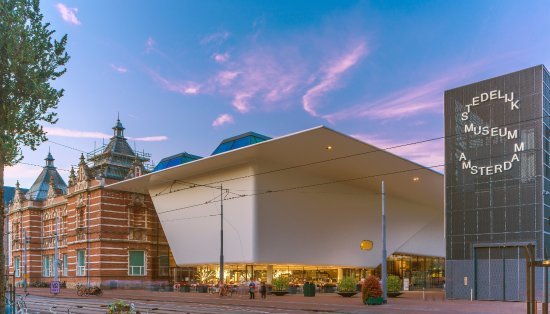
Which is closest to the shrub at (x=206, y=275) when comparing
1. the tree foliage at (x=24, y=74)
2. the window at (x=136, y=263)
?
the window at (x=136, y=263)

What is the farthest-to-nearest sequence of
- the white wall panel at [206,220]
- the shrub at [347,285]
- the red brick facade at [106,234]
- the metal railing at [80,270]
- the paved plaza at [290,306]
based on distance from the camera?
the metal railing at [80,270]
the red brick facade at [106,234]
the white wall panel at [206,220]
the shrub at [347,285]
the paved plaza at [290,306]

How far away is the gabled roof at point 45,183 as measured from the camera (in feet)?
258

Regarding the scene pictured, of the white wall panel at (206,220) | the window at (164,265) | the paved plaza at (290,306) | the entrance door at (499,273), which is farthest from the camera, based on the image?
the window at (164,265)

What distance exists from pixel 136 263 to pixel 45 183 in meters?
29.3

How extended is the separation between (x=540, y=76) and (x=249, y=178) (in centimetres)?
2448

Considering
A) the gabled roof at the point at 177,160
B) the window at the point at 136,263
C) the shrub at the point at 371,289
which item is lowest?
the window at the point at 136,263

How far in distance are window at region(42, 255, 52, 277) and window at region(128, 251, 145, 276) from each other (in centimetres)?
1756

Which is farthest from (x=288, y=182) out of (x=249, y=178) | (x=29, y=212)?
(x=29, y=212)

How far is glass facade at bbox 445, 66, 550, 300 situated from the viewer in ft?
119

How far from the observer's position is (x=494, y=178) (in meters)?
37.7

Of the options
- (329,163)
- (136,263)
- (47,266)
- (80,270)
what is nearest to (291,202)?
(329,163)

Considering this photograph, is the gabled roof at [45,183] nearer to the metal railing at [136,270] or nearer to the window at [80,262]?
the window at [80,262]

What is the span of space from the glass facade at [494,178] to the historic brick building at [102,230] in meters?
36.6

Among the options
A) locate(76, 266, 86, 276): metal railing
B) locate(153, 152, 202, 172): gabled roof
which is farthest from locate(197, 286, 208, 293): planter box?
locate(76, 266, 86, 276): metal railing
